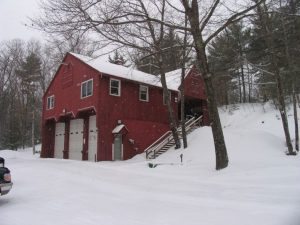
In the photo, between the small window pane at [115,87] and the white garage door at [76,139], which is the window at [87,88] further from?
the white garage door at [76,139]

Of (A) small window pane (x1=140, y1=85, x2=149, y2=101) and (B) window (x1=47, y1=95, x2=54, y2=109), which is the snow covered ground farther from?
(B) window (x1=47, y1=95, x2=54, y2=109)

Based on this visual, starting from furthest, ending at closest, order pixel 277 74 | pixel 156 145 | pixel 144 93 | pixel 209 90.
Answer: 1. pixel 144 93
2. pixel 156 145
3. pixel 277 74
4. pixel 209 90

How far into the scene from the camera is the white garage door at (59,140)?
3041 centimetres

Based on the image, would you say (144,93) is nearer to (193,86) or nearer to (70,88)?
(70,88)

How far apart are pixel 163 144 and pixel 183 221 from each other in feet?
61.4

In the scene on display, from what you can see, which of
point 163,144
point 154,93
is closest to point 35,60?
point 154,93

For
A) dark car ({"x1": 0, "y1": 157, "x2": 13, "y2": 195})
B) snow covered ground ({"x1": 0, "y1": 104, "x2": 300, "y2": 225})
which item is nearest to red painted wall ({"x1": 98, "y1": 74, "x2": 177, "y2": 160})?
snow covered ground ({"x1": 0, "y1": 104, "x2": 300, "y2": 225})

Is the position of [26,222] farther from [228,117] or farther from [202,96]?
[228,117]

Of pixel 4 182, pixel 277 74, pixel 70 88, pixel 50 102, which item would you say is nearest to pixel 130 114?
pixel 70 88

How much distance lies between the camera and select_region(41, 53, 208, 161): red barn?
2455 centimetres

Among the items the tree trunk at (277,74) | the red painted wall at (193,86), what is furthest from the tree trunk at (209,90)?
the red painted wall at (193,86)

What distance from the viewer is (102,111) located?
79.6 ft

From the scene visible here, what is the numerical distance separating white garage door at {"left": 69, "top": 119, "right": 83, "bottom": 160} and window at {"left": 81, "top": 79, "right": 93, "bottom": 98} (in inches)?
97.8

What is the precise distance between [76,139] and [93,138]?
10.6 feet
